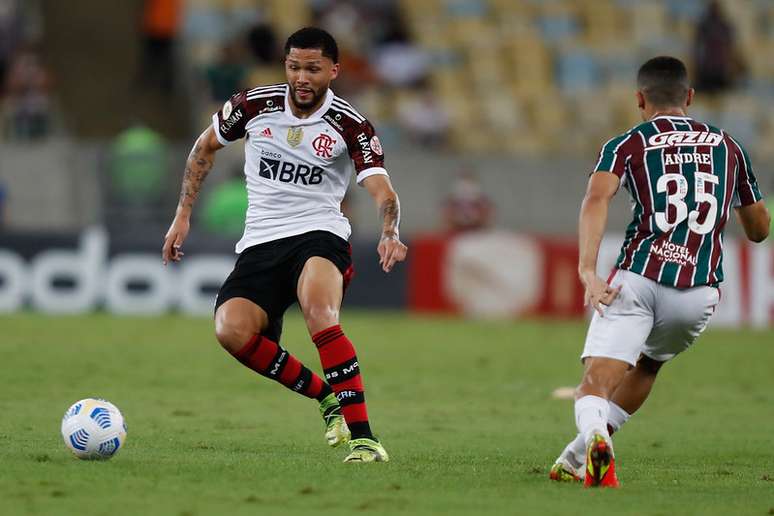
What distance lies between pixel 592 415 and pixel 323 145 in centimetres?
238

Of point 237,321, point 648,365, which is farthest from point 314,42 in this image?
point 648,365

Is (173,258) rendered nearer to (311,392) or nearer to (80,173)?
(311,392)

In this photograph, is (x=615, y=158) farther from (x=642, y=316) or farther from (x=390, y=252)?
(x=390, y=252)

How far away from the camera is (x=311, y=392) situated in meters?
9.20

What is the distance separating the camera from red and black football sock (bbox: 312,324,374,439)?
8273mm

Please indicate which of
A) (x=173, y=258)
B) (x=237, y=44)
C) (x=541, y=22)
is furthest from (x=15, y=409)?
(x=541, y=22)

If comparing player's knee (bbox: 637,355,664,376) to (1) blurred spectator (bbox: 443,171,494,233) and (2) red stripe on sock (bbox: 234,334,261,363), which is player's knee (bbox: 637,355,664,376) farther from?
(1) blurred spectator (bbox: 443,171,494,233)

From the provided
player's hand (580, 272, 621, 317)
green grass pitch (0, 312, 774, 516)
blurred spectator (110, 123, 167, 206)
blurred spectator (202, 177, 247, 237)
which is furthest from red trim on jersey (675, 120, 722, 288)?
blurred spectator (110, 123, 167, 206)

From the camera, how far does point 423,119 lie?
79.4 ft

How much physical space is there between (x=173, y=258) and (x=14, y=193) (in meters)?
13.4

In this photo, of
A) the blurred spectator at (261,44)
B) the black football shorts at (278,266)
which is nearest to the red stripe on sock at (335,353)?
the black football shorts at (278,266)

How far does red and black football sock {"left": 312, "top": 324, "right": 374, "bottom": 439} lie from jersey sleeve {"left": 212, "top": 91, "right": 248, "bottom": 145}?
4.62ft

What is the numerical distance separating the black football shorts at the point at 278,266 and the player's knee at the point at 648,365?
1.75 meters

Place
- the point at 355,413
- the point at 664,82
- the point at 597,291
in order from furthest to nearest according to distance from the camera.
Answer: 1. the point at 355,413
2. the point at 664,82
3. the point at 597,291
